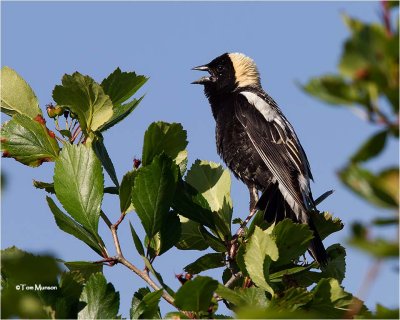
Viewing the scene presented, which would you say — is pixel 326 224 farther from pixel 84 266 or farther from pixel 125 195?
pixel 84 266

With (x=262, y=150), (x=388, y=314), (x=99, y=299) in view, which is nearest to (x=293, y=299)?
(x=99, y=299)

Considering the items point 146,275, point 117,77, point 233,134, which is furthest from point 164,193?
point 233,134

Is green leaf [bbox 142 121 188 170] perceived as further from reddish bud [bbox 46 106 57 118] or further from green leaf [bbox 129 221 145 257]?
reddish bud [bbox 46 106 57 118]

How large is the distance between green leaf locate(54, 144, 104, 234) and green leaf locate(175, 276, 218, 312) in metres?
0.58

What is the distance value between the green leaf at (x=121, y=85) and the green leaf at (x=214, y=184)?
1.29 ft

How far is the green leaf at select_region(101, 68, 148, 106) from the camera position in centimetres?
219

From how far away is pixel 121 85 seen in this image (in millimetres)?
2211

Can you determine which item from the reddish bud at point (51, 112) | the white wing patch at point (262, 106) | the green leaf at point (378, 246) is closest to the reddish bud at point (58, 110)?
the reddish bud at point (51, 112)

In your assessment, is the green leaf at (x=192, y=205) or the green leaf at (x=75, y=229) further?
the green leaf at (x=192, y=205)

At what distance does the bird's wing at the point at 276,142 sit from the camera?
169 inches

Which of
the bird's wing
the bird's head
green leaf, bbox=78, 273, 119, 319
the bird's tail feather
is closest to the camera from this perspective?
green leaf, bbox=78, 273, 119, 319

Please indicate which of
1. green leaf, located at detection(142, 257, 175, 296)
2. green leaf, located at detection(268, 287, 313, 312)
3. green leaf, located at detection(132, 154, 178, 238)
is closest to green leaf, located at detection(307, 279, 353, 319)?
green leaf, located at detection(268, 287, 313, 312)

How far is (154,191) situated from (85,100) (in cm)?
45

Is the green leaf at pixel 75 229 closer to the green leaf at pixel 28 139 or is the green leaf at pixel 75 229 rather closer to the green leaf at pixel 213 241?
the green leaf at pixel 28 139
